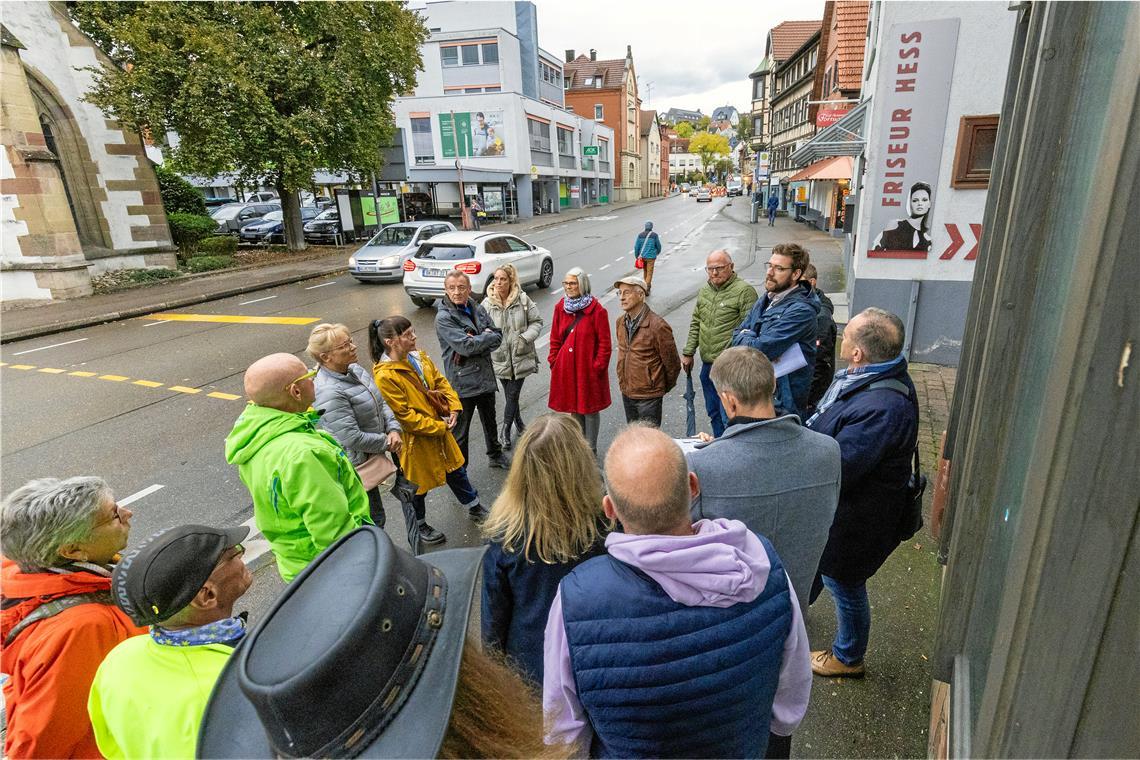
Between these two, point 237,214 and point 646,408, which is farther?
point 237,214

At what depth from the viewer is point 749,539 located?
1.57 metres

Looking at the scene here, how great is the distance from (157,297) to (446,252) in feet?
25.8

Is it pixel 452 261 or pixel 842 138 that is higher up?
pixel 842 138

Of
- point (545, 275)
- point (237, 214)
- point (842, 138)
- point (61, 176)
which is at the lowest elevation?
point (545, 275)

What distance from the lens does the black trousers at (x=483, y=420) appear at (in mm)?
4859

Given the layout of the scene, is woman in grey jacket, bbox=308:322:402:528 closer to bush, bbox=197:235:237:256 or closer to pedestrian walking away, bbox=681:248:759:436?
pedestrian walking away, bbox=681:248:759:436

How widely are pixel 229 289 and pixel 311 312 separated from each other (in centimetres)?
416

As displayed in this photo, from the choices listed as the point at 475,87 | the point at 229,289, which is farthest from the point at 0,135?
the point at 475,87

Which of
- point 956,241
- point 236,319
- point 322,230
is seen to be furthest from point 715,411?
point 322,230

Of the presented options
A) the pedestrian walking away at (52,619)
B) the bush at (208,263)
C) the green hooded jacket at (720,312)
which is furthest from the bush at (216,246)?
the pedestrian walking away at (52,619)

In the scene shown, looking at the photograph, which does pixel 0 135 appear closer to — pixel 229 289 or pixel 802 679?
pixel 229 289

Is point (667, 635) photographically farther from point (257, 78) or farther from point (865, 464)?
point (257, 78)

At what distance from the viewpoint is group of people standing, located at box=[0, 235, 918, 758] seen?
108 cm

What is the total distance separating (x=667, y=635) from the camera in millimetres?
1422
